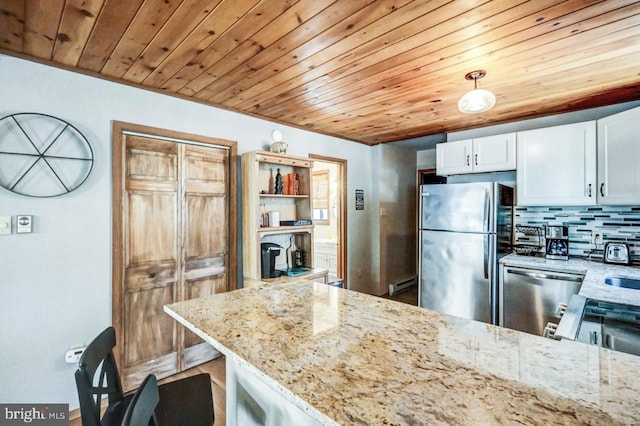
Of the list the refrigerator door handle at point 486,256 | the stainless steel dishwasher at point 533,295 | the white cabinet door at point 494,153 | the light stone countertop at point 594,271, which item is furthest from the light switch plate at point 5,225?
the white cabinet door at point 494,153

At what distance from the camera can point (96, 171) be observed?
87.4 inches

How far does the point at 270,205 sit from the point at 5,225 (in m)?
1.95

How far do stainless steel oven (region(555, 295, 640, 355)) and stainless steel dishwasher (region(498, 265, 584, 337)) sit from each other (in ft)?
3.29

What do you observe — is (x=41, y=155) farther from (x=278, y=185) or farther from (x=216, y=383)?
(x=216, y=383)

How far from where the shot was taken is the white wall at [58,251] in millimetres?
1924

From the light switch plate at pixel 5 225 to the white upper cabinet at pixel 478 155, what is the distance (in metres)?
3.73

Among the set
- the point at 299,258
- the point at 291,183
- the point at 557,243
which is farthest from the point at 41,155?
the point at 557,243

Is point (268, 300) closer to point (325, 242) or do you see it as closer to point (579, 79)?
point (579, 79)

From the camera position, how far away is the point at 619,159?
2422 mm

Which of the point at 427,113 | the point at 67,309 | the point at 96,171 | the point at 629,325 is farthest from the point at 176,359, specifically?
the point at 427,113

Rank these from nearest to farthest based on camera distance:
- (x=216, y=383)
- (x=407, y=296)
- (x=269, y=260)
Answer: (x=216, y=383) < (x=269, y=260) < (x=407, y=296)

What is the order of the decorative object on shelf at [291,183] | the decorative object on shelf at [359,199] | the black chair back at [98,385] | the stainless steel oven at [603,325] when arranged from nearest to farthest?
the black chair back at [98,385]
the stainless steel oven at [603,325]
the decorative object on shelf at [291,183]
the decorative object on shelf at [359,199]

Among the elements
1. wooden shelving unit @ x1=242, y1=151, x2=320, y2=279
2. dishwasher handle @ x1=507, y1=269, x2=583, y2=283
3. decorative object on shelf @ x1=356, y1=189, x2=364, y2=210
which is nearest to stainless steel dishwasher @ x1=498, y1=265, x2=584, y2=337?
dishwasher handle @ x1=507, y1=269, x2=583, y2=283

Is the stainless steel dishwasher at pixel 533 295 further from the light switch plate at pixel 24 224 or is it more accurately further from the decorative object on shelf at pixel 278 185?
the light switch plate at pixel 24 224
